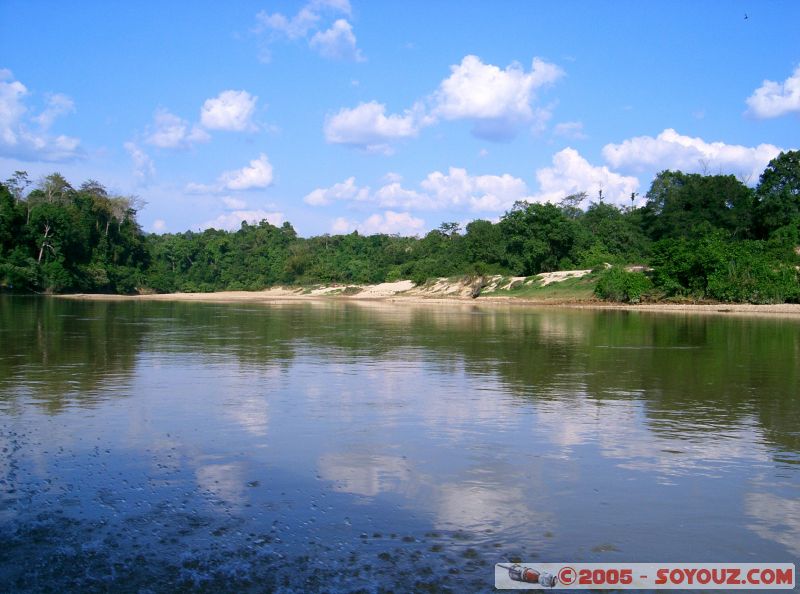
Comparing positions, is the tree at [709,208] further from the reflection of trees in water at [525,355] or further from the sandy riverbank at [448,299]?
the reflection of trees in water at [525,355]

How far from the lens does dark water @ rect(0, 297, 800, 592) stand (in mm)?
5555

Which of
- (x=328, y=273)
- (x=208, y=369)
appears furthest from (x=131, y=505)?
(x=328, y=273)

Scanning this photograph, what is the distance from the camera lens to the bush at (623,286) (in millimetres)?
54781

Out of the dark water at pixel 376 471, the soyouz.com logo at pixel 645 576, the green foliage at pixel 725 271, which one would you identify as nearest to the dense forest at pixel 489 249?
the green foliage at pixel 725 271

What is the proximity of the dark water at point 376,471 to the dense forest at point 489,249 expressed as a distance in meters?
38.5

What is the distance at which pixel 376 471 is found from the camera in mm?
7965

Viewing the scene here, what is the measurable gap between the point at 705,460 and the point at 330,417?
5196mm

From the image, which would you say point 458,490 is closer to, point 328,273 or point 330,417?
point 330,417

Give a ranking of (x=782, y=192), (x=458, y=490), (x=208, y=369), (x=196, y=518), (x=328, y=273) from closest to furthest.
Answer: (x=196, y=518) → (x=458, y=490) → (x=208, y=369) → (x=782, y=192) → (x=328, y=273)

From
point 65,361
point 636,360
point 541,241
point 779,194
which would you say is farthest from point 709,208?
point 65,361

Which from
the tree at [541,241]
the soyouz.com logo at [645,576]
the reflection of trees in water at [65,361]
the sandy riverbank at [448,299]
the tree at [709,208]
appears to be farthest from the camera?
the tree at [541,241]

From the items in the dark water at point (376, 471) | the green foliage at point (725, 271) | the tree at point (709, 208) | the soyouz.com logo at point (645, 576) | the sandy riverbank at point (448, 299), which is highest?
the tree at point (709, 208)

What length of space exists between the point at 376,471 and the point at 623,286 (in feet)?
165

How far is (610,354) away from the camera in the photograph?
2016cm
